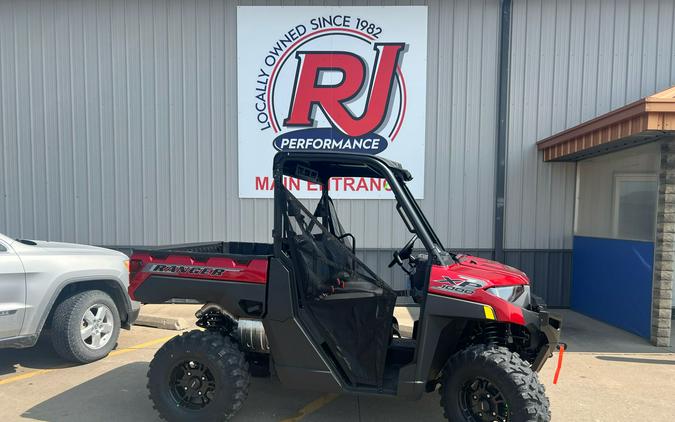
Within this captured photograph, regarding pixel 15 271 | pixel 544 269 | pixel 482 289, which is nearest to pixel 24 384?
pixel 15 271

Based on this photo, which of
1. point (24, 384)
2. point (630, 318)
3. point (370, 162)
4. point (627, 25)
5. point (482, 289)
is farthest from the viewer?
point (627, 25)

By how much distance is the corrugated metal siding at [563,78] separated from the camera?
7.27 meters

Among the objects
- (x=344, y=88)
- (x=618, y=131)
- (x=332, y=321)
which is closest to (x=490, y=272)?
(x=332, y=321)

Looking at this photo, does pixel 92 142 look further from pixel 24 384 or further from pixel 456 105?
pixel 456 105

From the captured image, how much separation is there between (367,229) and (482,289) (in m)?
4.59

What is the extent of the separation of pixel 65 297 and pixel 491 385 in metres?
4.44

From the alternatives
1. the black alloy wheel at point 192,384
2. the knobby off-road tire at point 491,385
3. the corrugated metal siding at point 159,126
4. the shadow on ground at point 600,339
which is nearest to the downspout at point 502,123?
the corrugated metal siding at point 159,126

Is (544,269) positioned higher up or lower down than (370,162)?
lower down

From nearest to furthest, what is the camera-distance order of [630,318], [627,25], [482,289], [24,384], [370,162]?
[482,289], [370,162], [24,384], [630,318], [627,25]

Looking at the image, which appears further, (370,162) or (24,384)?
(24,384)

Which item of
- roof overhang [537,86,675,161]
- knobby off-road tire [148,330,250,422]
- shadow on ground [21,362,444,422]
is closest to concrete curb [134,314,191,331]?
shadow on ground [21,362,444,422]

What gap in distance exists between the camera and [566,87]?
290 inches

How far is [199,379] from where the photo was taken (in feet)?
10.6

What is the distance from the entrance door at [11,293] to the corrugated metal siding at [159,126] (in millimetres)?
3577
